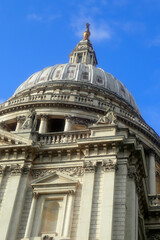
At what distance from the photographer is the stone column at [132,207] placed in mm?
19828

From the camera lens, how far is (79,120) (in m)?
41.2

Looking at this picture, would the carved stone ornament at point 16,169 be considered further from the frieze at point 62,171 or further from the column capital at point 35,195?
the column capital at point 35,195

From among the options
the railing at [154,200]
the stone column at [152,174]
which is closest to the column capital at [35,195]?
the railing at [154,200]

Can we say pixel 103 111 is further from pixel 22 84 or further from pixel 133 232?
pixel 133 232

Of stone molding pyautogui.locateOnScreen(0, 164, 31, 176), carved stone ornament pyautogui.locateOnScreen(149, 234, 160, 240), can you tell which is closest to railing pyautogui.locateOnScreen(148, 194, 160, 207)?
carved stone ornament pyautogui.locateOnScreen(149, 234, 160, 240)

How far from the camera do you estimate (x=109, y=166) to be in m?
21.2

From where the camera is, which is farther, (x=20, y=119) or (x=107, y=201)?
(x=20, y=119)

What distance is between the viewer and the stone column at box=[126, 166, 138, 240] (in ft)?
65.1

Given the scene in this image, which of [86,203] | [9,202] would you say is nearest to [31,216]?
[9,202]

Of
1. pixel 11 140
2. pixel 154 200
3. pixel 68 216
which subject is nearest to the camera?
pixel 68 216

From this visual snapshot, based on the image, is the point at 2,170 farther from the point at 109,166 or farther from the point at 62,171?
the point at 109,166

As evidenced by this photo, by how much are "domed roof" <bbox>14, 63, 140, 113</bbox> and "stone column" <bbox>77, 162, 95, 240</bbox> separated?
2886 cm

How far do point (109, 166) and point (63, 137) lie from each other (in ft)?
14.8

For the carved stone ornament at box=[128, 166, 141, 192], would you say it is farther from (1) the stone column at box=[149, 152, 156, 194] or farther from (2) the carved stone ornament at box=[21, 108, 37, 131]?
(1) the stone column at box=[149, 152, 156, 194]
